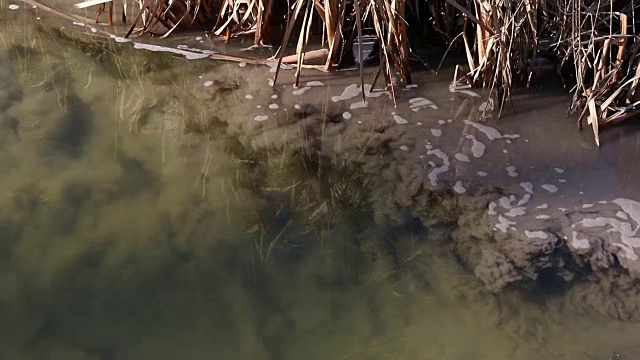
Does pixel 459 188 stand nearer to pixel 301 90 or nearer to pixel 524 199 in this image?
pixel 524 199

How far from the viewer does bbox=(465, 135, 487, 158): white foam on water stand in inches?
80.0

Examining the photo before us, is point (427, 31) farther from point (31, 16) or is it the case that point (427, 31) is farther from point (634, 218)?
point (31, 16)

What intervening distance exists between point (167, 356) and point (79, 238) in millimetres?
459

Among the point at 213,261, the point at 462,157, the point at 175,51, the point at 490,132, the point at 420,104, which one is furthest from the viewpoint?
the point at 175,51

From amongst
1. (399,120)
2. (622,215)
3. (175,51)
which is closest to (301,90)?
(399,120)

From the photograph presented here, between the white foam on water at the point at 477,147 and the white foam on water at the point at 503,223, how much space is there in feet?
0.94

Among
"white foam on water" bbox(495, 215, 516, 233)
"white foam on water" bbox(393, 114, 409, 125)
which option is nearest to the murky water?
"white foam on water" bbox(495, 215, 516, 233)

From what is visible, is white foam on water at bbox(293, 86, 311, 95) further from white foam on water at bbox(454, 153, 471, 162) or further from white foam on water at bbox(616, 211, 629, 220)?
white foam on water at bbox(616, 211, 629, 220)

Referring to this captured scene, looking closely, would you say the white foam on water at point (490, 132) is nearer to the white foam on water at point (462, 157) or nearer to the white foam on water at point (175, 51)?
the white foam on water at point (462, 157)

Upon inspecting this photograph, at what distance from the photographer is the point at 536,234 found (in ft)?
5.67

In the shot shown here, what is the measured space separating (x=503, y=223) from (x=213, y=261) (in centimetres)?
73

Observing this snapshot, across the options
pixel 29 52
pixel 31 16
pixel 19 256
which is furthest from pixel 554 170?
pixel 31 16

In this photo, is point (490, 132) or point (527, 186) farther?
point (490, 132)

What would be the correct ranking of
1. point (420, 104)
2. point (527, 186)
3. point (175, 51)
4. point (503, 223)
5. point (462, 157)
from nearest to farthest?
point (503, 223) < point (527, 186) < point (462, 157) < point (420, 104) < point (175, 51)
